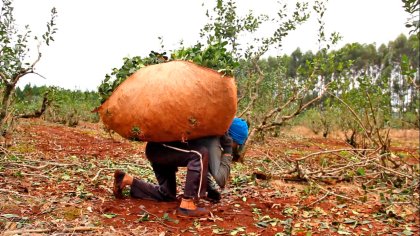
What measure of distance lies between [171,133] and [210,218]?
83 centimetres

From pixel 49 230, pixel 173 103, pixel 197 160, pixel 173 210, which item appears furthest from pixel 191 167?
pixel 49 230

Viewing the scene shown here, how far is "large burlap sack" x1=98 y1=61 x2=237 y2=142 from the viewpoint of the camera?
138 inches

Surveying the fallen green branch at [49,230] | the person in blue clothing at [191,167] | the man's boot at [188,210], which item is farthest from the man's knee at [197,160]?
the fallen green branch at [49,230]

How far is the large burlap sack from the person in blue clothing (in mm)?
172

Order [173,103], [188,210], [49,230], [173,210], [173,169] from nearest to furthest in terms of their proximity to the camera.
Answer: [49,230] < [173,103] < [188,210] < [173,210] < [173,169]

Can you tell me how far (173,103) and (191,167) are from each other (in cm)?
61

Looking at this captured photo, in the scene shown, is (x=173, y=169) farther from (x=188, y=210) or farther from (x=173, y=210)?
(x=188, y=210)

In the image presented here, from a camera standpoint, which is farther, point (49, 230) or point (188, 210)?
point (188, 210)

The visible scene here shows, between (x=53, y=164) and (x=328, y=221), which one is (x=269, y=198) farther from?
(x=53, y=164)

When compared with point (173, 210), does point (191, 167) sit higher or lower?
higher

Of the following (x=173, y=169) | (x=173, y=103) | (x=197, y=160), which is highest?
(x=173, y=103)

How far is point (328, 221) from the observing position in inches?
144

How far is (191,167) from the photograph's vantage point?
12.0ft

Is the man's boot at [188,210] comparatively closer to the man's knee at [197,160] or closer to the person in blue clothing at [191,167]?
the person in blue clothing at [191,167]
